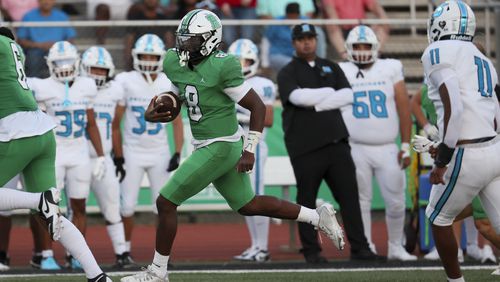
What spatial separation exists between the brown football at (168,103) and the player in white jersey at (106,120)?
8.98 ft

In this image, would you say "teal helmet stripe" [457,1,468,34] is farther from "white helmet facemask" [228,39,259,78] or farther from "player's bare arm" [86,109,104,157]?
"player's bare arm" [86,109,104,157]

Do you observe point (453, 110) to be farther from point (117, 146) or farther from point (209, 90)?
point (117, 146)

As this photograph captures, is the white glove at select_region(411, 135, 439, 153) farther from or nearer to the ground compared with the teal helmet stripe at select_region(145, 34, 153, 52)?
nearer to the ground

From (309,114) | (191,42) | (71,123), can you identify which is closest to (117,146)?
(71,123)

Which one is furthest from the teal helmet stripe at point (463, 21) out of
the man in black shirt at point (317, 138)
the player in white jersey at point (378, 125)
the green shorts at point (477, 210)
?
the player in white jersey at point (378, 125)

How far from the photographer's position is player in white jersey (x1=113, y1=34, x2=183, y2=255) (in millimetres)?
10961

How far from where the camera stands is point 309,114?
1080 centimetres

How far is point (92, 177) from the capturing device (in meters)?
10.7

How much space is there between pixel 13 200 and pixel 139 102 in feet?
11.6

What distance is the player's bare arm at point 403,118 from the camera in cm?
1102

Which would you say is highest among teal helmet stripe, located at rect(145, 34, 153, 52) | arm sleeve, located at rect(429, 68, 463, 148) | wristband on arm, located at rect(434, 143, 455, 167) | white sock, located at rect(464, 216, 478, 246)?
teal helmet stripe, located at rect(145, 34, 153, 52)

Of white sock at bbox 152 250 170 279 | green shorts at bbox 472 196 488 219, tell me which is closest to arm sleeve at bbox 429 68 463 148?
white sock at bbox 152 250 170 279

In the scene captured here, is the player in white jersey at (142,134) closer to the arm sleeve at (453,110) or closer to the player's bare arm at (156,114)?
the player's bare arm at (156,114)

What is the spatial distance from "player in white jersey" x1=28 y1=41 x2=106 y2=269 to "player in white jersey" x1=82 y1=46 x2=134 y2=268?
18cm
